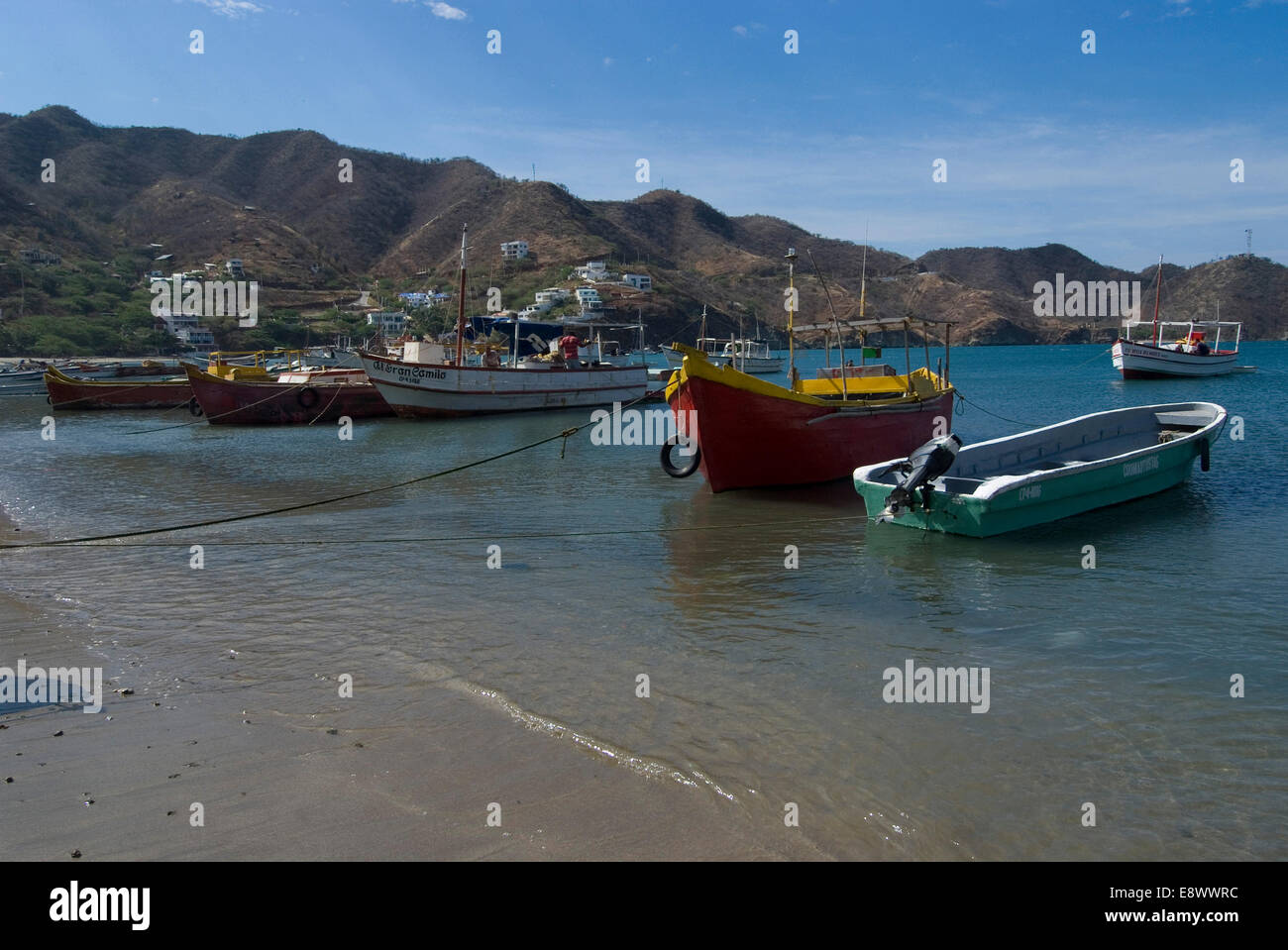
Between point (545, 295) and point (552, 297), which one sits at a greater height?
point (545, 295)

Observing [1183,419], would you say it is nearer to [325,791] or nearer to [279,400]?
[325,791]

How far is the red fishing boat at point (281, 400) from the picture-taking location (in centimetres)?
3134

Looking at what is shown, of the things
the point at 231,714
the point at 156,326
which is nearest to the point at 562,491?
the point at 231,714

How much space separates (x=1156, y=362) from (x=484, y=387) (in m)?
37.0

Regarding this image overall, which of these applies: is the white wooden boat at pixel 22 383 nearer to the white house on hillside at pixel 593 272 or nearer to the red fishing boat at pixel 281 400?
the red fishing boat at pixel 281 400

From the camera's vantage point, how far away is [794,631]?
8023 mm

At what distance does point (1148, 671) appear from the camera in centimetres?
700

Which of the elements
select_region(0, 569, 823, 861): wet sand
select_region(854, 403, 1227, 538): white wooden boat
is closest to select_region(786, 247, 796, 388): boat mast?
select_region(854, 403, 1227, 538): white wooden boat

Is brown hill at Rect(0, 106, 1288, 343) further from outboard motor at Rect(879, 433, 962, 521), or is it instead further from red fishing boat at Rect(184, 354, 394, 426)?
outboard motor at Rect(879, 433, 962, 521)

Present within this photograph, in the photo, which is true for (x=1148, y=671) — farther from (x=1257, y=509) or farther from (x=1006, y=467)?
(x=1257, y=509)

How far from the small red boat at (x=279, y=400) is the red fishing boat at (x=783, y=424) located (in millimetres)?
19798

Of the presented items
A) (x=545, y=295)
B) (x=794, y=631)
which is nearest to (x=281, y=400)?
(x=794, y=631)

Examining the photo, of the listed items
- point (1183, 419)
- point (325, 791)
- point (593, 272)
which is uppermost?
point (593, 272)

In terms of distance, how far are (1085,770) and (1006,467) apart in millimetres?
9989
